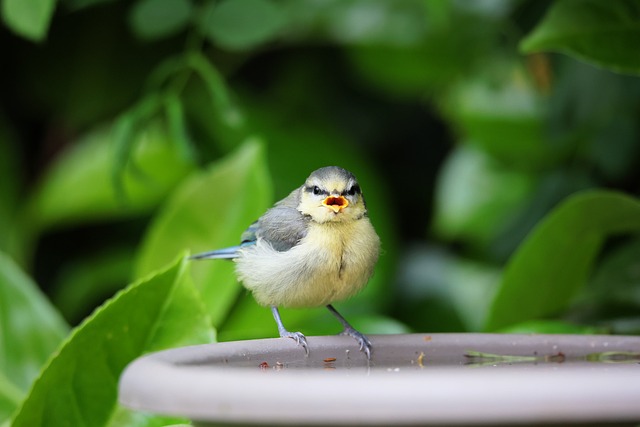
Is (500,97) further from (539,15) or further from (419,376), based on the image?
(419,376)

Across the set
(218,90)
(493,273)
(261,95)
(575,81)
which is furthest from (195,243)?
(261,95)

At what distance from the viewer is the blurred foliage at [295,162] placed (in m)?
1.89

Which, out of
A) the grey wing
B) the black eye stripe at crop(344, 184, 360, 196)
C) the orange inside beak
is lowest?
the grey wing

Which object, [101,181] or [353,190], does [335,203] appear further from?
[101,181]

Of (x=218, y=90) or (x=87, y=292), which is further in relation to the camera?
(x=87, y=292)

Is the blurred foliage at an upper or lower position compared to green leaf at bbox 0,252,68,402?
upper

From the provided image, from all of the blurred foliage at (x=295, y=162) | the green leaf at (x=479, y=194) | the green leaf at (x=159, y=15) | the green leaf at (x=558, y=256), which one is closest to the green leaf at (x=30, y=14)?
the blurred foliage at (x=295, y=162)

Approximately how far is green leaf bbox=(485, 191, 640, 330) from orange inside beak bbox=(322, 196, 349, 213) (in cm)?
50

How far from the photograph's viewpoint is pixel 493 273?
3.36 meters

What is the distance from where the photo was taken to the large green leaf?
2.01 meters

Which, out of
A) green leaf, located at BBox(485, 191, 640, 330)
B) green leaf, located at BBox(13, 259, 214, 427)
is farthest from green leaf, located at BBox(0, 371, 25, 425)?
green leaf, located at BBox(485, 191, 640, 330)

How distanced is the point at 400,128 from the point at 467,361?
9.85 feet

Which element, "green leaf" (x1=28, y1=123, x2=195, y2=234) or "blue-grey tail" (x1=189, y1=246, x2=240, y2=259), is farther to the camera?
"green leaf" (x1=28, y1=123, x2=195, y2=234)

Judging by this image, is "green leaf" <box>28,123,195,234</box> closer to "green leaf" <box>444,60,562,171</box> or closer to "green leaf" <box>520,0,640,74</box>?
"green leaf" <box>444,60,562,171</box>
